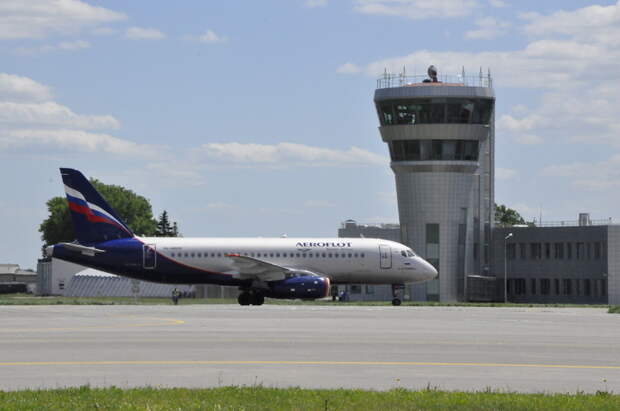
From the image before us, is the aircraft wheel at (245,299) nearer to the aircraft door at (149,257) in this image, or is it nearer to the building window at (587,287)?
the aircraft door at (149,257)

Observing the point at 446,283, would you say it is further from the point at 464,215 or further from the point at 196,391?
the point at 196,391

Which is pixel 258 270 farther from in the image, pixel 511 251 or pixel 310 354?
pixel 511 251

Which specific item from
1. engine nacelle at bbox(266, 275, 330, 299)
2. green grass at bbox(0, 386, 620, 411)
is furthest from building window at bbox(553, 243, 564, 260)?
green grass at bbox(0, 386, 620, 411)

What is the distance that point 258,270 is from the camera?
5975cm

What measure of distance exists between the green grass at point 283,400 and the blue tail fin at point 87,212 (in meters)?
43.2

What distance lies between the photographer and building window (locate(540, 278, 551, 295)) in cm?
9262

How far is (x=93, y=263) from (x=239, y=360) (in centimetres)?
3829

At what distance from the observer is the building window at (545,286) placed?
304ft

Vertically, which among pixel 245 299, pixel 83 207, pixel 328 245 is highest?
pixel 83 207

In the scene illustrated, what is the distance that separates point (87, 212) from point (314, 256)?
13077mm

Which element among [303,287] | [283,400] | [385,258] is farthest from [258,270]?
[283,400]

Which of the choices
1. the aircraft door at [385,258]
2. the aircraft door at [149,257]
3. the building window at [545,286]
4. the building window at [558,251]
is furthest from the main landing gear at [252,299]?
the building window at [545,286]

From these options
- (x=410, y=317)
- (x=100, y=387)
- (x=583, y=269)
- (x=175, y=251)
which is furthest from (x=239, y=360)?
(x=583, y=269)

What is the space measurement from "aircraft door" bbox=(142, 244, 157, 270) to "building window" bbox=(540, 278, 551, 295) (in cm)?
4403
